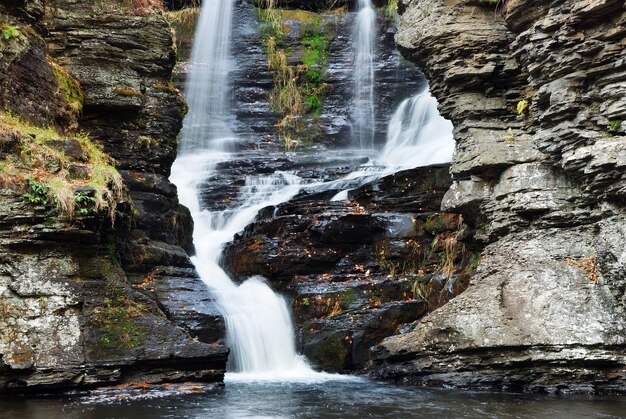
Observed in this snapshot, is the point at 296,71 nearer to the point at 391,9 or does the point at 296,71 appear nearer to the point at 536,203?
the point at 391,9

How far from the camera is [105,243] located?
951 centimetres

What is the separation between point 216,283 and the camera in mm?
13469

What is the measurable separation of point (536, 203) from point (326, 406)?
449cm

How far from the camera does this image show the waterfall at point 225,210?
11.7 m

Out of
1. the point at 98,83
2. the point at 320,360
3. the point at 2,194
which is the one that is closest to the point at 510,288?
the point at 320,360

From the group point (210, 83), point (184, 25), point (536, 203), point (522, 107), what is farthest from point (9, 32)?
point (184, 25)

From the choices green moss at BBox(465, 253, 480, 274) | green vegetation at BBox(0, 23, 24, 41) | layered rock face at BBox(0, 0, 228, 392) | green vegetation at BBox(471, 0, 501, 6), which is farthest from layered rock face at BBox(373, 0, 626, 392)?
green vegetation at BBox(0, 23, 24, 41)

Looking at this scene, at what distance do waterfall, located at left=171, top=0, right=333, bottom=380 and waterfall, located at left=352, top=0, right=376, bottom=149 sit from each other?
4195 millimetres

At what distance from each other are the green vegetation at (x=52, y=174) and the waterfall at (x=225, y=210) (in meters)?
3.66

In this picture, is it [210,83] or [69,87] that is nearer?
[69,87]

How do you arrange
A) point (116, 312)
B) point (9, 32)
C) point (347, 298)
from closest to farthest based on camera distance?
point (116, 312)
point (9, 32)
point (347, 298)

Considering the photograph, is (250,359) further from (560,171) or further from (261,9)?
(261,9)

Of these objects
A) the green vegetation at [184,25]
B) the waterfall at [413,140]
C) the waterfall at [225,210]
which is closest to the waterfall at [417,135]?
the waterfall at [413,140]

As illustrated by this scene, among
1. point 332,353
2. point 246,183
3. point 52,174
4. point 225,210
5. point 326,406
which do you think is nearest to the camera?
point 326,406
